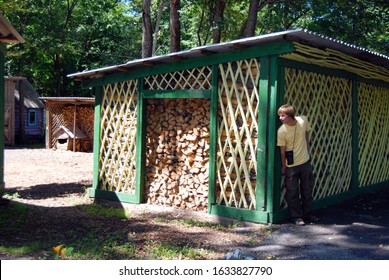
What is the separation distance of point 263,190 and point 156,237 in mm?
1611

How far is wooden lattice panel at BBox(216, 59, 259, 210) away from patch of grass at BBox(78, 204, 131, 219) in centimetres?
183

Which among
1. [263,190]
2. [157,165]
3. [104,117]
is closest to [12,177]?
[104,117]

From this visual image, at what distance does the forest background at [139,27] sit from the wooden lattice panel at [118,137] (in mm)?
3853

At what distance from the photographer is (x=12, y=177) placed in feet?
40.5

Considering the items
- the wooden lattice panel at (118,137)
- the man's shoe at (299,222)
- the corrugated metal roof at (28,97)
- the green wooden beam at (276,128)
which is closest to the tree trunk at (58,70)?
the corrugated metal roof at (28,97)

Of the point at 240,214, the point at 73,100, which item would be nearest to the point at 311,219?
the point at 240,214

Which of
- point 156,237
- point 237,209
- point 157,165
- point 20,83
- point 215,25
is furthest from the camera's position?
point 20,83

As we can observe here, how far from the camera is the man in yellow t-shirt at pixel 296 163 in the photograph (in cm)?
618

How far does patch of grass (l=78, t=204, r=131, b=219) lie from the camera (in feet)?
25.7

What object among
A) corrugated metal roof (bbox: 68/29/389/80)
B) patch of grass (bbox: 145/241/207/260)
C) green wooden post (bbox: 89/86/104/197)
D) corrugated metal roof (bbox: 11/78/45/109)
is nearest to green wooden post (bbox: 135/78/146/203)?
corrugated metal roof (bbox: 68/29/389/80)

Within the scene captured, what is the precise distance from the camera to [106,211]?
8.09 metres
